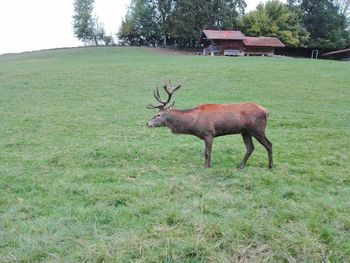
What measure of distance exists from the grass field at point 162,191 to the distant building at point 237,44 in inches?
1568

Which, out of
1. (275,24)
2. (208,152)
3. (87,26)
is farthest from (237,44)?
(208,152)

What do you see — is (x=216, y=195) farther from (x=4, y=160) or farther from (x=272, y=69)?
(x=272, y=69)

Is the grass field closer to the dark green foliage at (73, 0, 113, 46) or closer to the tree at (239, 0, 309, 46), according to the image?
the tree at (239, 0, 309, 46)

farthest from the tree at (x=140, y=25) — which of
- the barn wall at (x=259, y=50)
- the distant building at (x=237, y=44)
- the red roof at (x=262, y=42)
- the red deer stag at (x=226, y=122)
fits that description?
the red deer stag at (x=226, y=122)

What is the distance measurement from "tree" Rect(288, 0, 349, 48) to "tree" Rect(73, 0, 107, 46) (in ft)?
120

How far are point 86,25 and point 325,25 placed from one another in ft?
137

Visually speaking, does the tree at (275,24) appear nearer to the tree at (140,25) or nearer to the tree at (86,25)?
the tree at (140,25)

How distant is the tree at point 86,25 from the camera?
246ft

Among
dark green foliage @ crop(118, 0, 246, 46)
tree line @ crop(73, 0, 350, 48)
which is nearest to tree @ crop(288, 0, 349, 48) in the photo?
tree line @ crop(73, 0, 350, 48)

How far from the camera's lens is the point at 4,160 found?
9.73m

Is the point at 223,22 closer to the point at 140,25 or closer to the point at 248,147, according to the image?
the point at 140,25

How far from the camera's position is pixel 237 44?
187ft

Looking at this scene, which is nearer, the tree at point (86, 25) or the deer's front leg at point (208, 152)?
the deer's front leg at point (208, 152)

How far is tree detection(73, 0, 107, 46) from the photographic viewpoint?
75125mm
